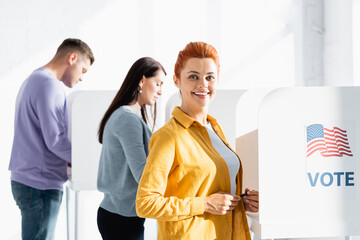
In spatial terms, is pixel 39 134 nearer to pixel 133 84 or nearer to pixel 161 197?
pixel 133 84

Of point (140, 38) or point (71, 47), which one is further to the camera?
point (140, 38)

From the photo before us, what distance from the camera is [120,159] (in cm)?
152

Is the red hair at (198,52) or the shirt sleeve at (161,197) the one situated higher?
the red hair at (198,52)

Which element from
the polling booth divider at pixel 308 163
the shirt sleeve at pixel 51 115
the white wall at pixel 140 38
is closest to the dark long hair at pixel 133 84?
the shirt sleeve at pixel 51 115

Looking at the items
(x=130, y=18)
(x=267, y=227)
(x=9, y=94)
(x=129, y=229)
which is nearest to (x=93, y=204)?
(x=9, y=94)

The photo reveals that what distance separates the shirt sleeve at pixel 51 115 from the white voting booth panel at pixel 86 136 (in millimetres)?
226

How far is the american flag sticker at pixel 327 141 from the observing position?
111 centimetres

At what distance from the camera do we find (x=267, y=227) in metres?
1.09

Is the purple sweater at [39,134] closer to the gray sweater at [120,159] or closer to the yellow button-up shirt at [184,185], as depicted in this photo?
the gray sweater at [120,159]

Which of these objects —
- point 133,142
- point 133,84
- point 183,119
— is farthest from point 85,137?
point 183,119

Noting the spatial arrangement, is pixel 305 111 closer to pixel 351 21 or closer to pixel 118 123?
pixel 118 123

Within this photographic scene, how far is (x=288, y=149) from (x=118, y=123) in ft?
1.87

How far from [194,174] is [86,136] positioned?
138 cm

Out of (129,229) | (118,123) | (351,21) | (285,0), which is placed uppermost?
(285,0)
